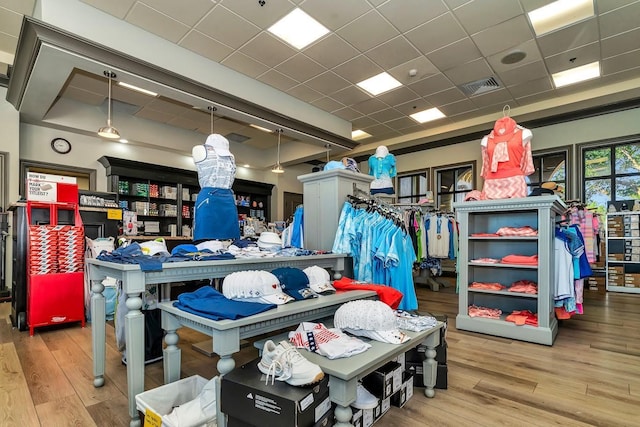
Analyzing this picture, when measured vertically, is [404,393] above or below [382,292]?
below

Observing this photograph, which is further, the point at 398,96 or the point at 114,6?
the point at 398,96

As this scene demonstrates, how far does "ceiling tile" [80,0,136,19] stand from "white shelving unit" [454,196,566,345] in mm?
4136

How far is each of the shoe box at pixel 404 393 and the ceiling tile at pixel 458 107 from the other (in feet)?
17.8

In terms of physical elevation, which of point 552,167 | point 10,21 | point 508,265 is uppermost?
point 10,21

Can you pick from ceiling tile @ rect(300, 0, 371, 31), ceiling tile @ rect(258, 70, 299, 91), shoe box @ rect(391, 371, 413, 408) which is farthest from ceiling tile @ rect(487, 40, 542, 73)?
shoe box @ rect(391, 371, 413, 408)

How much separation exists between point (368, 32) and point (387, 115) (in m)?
2.67

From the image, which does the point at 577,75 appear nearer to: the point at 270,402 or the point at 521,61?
the point at 521,61

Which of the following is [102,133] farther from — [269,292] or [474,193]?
[474,193]

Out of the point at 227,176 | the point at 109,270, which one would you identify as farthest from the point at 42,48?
the point at 109,270

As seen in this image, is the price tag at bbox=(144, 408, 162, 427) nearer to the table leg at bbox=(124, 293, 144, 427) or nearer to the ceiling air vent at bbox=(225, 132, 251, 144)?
the table leg at bbox=(124, 293, 144, 427)

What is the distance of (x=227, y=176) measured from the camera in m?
2.78

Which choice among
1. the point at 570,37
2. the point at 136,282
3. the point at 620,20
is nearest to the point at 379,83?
the point at 570,37

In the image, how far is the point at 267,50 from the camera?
172 inches

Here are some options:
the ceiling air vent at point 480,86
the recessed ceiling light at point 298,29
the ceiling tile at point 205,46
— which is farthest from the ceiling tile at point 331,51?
the ceiling air vent at point 480,86
